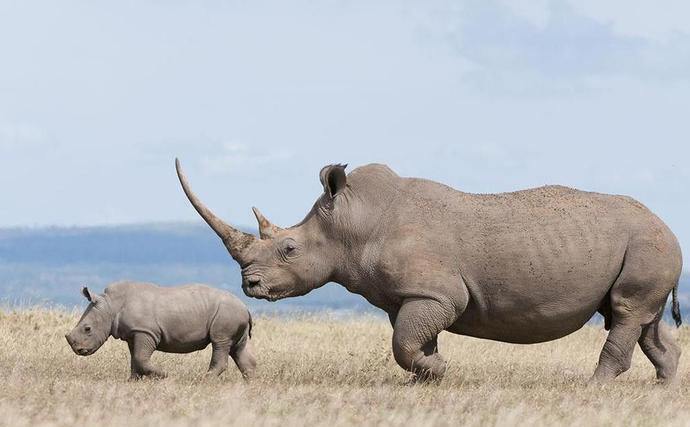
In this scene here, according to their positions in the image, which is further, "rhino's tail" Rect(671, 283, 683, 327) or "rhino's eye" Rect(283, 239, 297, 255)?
"rhino's tail" Rect(671, 283, 683, 327)

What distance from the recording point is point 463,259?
43.7 feet

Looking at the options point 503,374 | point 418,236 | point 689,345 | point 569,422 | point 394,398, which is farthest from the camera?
point 689,345

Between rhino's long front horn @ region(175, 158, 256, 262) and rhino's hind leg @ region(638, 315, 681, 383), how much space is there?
13.1 ft

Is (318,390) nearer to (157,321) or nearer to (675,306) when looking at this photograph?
(157,321)

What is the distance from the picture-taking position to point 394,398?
1192 centimetres

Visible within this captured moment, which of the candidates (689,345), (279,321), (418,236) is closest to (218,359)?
(418,236)

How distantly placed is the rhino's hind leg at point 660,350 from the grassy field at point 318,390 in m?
0.24

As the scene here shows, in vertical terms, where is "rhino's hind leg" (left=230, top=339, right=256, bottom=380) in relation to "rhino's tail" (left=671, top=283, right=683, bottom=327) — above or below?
below

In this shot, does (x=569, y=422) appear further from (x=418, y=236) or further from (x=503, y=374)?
(x=503, y=374)

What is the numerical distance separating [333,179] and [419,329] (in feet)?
5.17

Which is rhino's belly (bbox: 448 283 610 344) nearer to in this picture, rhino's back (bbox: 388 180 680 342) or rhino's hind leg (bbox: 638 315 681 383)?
rhino's back (bbox: 388 180 680 342)

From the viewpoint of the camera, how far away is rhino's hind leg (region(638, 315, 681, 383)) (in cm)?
1459

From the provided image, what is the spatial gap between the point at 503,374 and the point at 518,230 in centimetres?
231

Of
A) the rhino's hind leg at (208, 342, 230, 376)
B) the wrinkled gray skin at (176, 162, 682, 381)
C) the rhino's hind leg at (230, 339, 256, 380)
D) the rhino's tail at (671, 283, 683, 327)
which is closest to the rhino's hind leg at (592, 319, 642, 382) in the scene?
the wrinkled gray skin at (176, 162, 682, 381)
